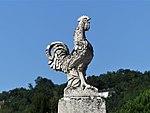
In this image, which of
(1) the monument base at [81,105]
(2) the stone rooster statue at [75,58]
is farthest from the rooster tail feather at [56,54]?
(1) the monument base at [81,105]

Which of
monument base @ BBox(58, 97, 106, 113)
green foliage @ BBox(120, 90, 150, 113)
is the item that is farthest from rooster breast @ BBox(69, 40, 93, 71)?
green foliage @ BBox(120, 90, 150, 113)

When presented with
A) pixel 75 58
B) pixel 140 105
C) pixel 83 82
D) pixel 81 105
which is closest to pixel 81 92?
pixel 83 82

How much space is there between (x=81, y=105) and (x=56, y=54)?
1497mm

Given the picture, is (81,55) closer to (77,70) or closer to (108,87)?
(77,70)

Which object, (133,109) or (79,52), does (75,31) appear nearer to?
(79,52)

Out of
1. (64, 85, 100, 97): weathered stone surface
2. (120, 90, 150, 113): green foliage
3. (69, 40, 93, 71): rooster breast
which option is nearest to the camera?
(64, 85, 100, 97): weathered stone surface

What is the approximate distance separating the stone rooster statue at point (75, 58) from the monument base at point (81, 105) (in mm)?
261

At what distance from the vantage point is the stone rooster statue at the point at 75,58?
1241 centimetres

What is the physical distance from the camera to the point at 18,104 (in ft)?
418

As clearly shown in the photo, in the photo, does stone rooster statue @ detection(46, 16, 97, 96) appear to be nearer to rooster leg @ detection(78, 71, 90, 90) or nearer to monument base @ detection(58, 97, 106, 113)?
rooster leg @ detection(78, 71, 90, 90)

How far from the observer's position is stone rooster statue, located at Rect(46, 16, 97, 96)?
40.7 ft

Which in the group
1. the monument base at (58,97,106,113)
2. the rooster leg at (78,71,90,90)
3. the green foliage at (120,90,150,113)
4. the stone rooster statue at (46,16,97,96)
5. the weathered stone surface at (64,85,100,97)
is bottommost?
the monument base at (58,97,106,113)

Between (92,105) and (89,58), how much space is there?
1.22 metres

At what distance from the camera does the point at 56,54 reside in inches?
496
